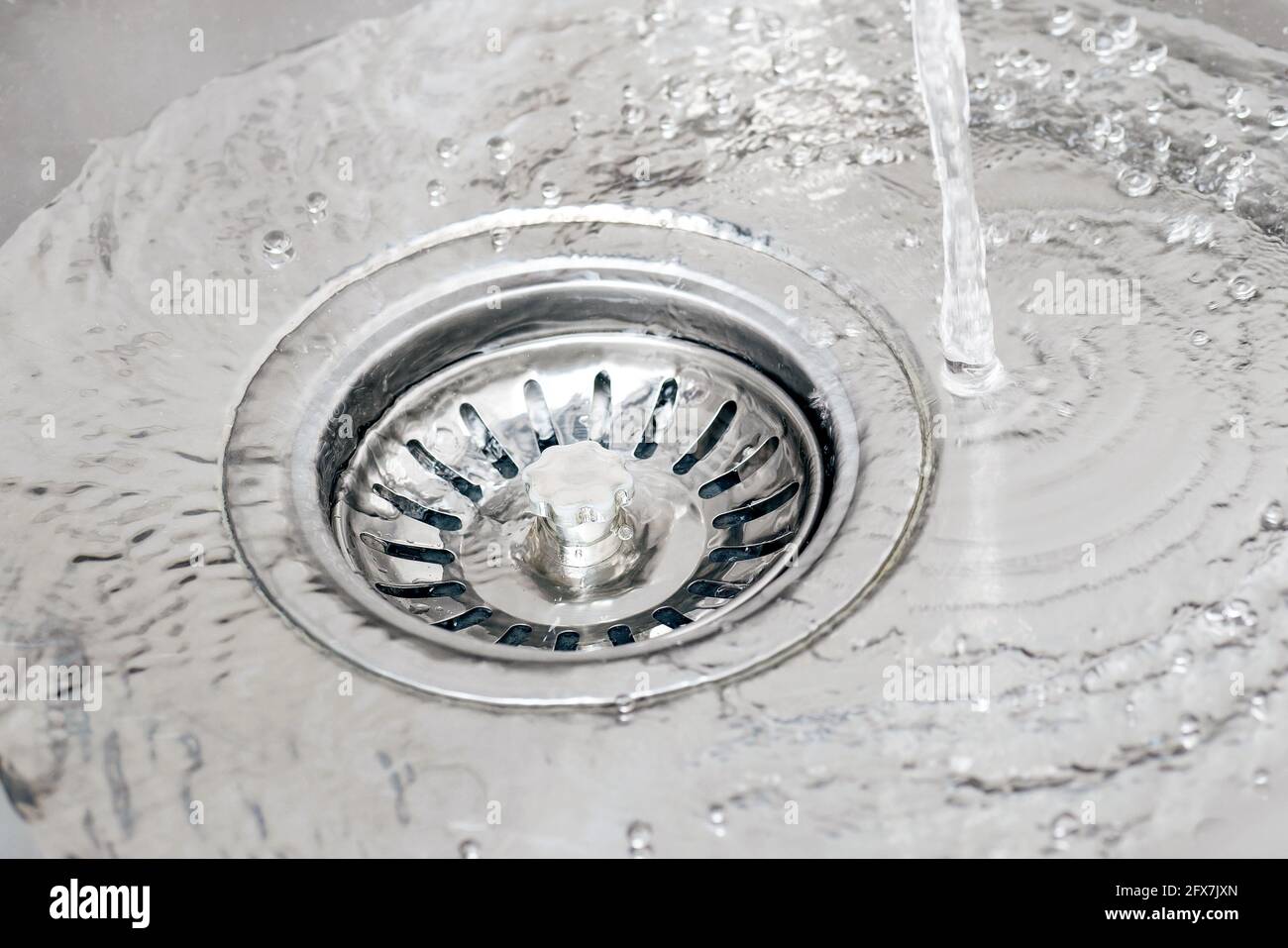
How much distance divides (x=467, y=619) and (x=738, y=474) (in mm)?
195

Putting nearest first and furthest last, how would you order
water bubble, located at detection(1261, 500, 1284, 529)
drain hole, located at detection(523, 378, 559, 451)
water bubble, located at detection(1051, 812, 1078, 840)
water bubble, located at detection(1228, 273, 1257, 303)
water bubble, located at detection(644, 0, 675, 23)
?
water bubble, located at detection(1051, 812, 1078, 840), water bubble, located at detection(1261, 500, 1284, 529), water bubble, located at detection(1228, 273, 1257, 303), drain hole, located at detection(523, 378, 559, 451), water bubble, located at detection(644, 0, 675, 23)

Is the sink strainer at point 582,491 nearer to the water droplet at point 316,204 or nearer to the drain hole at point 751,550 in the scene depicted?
the drain hole at point 751,550

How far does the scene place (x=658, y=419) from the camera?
0.96 meters

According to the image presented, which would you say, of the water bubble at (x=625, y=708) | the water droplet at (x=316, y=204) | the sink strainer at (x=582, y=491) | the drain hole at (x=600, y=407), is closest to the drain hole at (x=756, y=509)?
the sink strainer at (x=582, y=491)

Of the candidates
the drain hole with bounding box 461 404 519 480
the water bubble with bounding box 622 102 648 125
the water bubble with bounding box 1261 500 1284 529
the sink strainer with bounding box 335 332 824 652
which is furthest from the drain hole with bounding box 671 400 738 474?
the water bubble with bounding box 1261 500 1284 529

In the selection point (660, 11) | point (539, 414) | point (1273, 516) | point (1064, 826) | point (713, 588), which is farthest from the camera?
point (660, 11)

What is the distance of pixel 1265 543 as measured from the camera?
746mm

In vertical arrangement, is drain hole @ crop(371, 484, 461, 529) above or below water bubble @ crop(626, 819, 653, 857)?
above

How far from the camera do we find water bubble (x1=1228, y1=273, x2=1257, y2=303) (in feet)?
2.81

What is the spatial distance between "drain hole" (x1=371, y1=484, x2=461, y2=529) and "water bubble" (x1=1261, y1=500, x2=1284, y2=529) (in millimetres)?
460

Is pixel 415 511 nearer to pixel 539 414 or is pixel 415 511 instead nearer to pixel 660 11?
pixel 539 414

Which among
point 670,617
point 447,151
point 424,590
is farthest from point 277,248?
point 670,617

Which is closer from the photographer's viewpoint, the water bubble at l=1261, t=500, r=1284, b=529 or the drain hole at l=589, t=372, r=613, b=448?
the water bubble at l=1261, t=500, r=1284, b=529

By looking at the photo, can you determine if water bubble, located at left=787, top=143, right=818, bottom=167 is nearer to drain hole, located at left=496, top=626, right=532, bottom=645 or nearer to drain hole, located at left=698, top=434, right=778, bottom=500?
drain hole, located at left=698, top=434, right=778, bottom=500
